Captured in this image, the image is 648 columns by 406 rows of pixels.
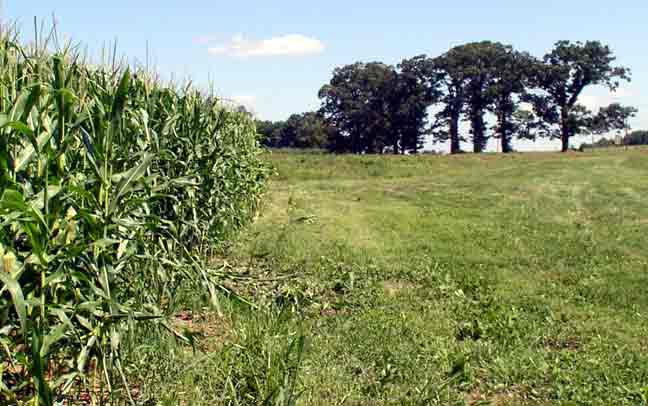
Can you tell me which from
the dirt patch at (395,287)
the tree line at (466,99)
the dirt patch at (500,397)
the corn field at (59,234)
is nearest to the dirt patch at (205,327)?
the corn field at (59,234)

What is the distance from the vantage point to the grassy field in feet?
14.6

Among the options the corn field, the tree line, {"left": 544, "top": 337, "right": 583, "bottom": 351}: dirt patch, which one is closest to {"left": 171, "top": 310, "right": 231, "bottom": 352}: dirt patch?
the corn field

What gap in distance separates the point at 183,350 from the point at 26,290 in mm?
1927

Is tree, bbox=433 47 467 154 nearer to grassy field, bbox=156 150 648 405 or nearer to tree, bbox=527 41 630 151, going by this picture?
tree, bbox=527 41 630 151

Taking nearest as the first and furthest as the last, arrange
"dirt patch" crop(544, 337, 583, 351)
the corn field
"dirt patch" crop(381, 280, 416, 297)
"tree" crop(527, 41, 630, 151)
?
the corn field < "dirt patch" crop(544, 337, 583, 351) < "dirt patch" crop(381, 280, 416, 297) < "tree" crop(527, 41, 630, 151)

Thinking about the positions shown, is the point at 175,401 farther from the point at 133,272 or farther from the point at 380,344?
the point at 380,344

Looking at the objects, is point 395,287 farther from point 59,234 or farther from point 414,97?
point 414,97

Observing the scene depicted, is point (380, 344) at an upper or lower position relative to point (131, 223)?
lower

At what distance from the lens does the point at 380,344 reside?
5203mm

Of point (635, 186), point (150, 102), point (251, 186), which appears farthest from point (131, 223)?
point (635, 186)

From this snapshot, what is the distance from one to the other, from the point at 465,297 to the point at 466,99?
6224 cm

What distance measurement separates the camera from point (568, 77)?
59625 millimetres

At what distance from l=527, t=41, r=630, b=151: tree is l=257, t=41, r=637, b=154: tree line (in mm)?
90

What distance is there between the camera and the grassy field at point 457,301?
4.46m
